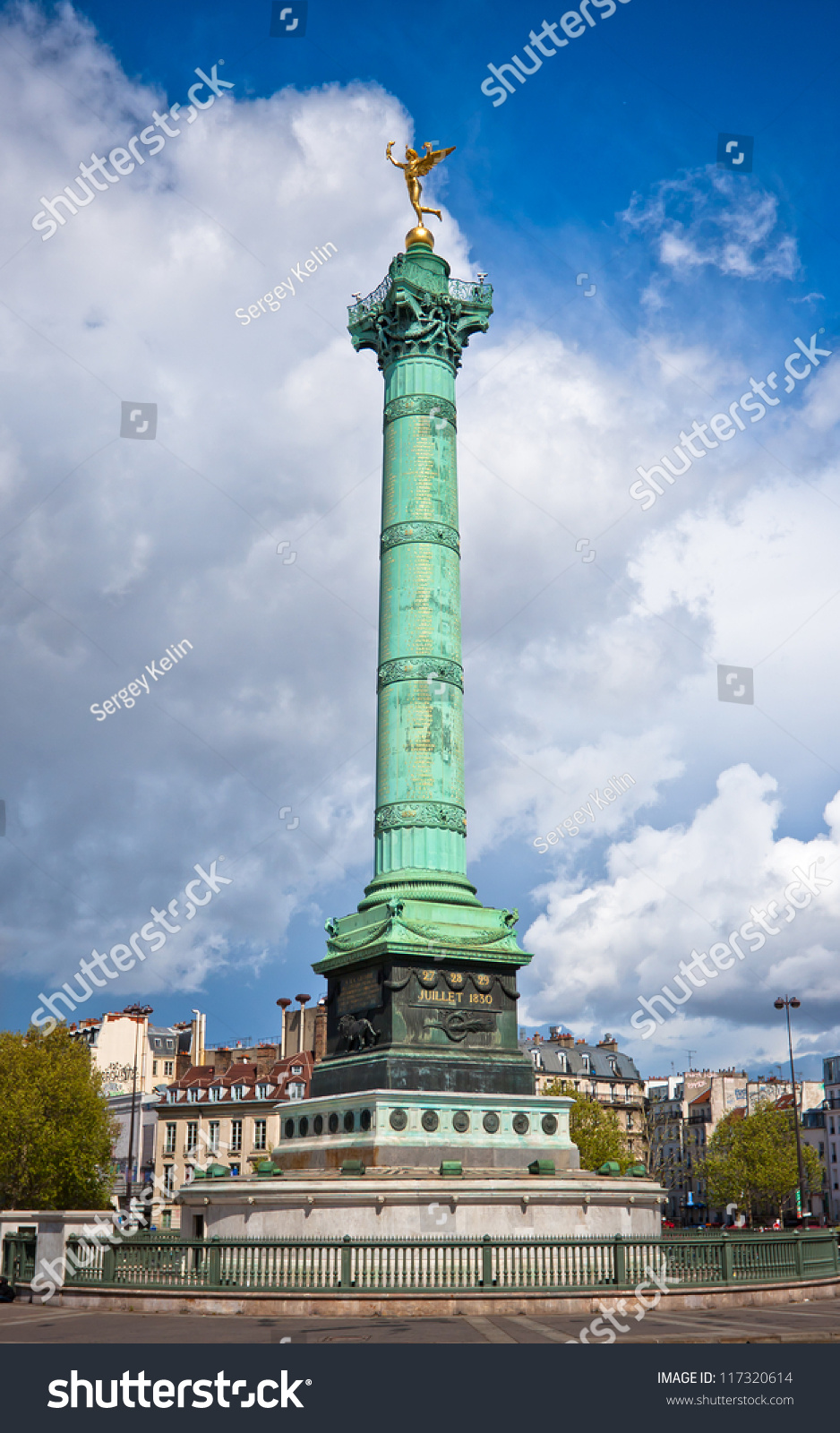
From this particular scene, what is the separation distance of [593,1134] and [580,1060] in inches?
1509

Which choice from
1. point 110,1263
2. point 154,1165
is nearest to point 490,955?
point 110,1263

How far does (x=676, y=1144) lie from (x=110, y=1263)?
10908 centimetres

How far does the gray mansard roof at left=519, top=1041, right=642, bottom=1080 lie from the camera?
105375 mm

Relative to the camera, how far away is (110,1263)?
21.5 metres

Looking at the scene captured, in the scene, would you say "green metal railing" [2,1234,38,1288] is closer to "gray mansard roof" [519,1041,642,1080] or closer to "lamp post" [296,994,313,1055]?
"lamp post" [296,994,313,1055]

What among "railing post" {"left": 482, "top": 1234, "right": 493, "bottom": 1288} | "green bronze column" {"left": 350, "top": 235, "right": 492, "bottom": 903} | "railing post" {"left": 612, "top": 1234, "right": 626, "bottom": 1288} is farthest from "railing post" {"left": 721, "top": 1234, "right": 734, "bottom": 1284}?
"green bronze column" {"left": 350, "top": 235, "right": 492, "bottom": 903}

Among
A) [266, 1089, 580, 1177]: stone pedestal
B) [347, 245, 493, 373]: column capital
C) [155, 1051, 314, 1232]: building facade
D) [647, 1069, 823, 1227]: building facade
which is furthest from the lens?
[647, 1069, 823, 1227]: building facade

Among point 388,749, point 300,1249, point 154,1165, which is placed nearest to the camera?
point 300,1249

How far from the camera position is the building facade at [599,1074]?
10481cm

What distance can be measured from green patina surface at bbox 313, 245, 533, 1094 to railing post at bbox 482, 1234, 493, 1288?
7.79m

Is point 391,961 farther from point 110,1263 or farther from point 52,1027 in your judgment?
point 52,1027

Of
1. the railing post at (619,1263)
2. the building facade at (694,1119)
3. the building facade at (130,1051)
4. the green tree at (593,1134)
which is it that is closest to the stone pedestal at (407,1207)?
the railing post at (619,1263)

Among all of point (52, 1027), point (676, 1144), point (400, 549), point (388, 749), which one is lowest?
point (676, 1144)

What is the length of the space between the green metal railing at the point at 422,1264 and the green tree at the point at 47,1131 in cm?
3205
